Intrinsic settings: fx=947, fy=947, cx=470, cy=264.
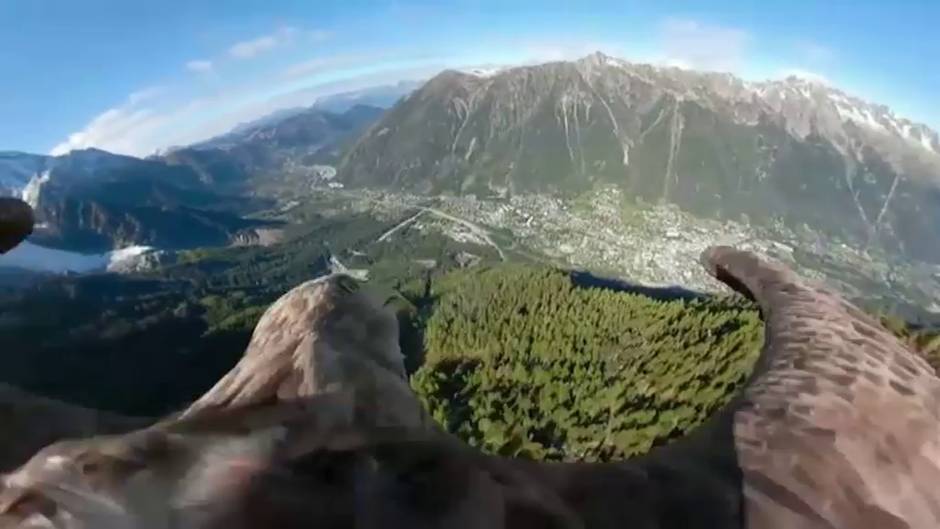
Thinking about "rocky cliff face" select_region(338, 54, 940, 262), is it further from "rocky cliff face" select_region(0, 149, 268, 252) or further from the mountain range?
"rocky cliff face" select_region(0, 149, 268, 252)

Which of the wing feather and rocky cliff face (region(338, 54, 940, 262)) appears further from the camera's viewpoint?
rocky cliff face (region(338, 54, 940, 262))

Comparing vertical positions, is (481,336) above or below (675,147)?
above

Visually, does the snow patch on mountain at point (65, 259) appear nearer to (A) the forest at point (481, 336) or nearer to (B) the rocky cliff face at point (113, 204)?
(B) the rocky cliff face at point (113, 204)

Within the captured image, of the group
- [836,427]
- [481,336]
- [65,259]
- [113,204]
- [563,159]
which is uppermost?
[836,427]

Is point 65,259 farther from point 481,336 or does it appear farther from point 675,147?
point 675,147

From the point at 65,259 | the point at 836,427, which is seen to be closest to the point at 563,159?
the point at 65,259

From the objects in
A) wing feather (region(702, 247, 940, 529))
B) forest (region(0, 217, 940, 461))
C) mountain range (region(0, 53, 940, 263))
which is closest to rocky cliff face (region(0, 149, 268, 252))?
mountain range (region(0, 53, 940, 263))

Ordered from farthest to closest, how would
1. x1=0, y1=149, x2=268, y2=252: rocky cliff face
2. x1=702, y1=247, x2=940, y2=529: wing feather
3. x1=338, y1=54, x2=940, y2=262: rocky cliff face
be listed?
1. x1=338, y1=54, x2=940, y2=262: rocky cliff face
2. x1=0, y1=149, x2=268, y2=252: rocky cliff face
3. x1=702, y1=247, x2=940, y2=529: wing feather

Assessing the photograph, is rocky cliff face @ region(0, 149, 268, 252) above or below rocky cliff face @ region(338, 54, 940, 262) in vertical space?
above

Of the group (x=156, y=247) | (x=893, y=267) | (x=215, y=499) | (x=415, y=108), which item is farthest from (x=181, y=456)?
(x=415, y=108)
